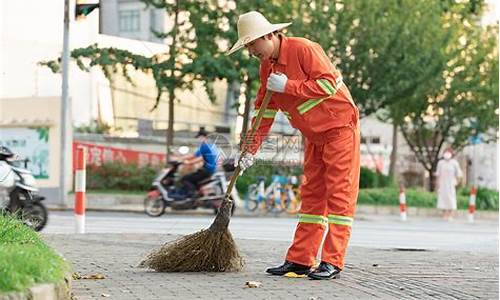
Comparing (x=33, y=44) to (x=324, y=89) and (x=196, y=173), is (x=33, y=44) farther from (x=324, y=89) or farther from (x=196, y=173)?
(x=324, y=89)

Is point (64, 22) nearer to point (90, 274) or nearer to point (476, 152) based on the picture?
point (90, 274)

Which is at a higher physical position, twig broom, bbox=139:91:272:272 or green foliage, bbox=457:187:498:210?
twig broom, bbox=139:91:272:272

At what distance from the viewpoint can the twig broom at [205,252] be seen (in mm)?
7840

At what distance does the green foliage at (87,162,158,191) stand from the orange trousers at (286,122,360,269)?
65.0 feet

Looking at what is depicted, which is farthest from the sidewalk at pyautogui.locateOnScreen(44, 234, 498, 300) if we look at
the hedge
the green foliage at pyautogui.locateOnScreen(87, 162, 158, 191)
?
the green foliage at pyautogui.locateOnScreen(87, 162, 158, 191)

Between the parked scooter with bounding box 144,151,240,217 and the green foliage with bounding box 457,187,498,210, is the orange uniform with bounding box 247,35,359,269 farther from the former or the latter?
the green foliage with bounding box 457,187,498,210

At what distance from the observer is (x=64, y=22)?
942 inches

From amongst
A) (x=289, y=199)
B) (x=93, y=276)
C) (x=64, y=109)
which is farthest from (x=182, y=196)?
(x=93, y=276)

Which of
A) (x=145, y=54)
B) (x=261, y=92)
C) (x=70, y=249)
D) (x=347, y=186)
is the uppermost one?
(x=145, y=54)

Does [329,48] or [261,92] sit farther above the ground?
[329,48]

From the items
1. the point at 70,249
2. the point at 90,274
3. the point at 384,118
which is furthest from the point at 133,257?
the point at 384,118

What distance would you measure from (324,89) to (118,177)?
20621 mm

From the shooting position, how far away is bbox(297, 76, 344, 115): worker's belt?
7.45 metres

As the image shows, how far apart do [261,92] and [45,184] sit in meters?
18.9
